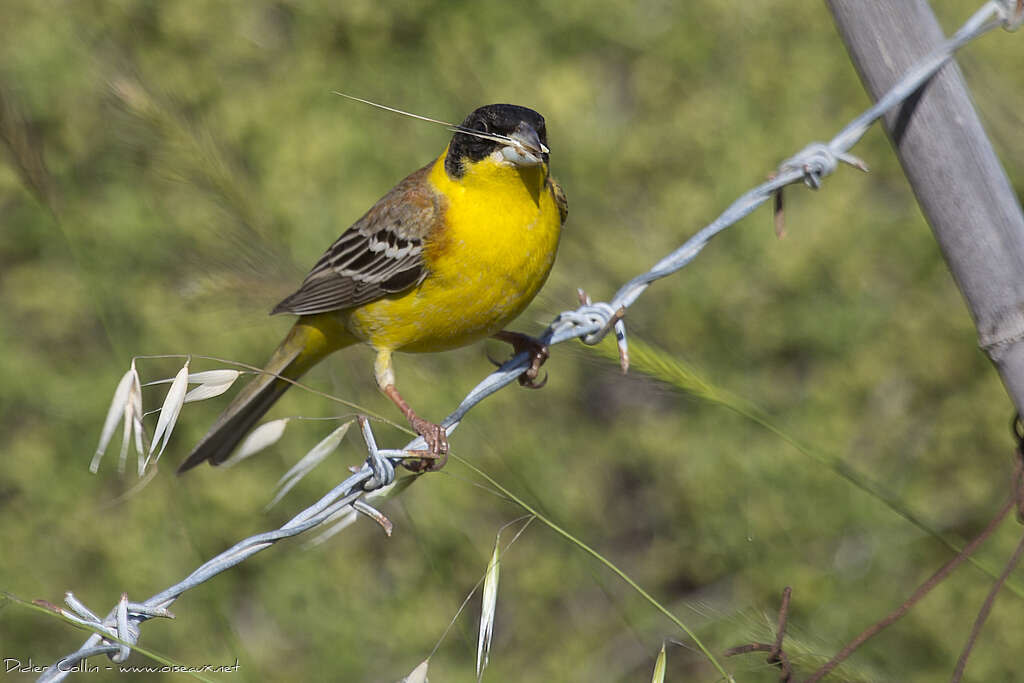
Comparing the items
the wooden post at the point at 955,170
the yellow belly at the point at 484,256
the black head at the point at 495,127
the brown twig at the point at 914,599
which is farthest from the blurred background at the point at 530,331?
the wooden post at the point at 955,170

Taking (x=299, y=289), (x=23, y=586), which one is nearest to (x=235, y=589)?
(x=23, y=586)

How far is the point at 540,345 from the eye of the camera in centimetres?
270

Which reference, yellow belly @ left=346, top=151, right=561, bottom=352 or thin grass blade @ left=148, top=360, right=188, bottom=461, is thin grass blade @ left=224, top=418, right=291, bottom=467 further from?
yellow belly @ left=346, top=151, right=561, bottom=352

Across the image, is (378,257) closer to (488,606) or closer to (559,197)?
(559,197)

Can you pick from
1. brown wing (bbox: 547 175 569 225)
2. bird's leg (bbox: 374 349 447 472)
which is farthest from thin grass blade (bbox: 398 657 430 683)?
brown wing (bbox: 547 175 569 225)

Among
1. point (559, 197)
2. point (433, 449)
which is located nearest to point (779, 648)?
point (433, 449)

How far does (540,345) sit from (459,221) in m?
0.42

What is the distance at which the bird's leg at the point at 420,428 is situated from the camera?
2.39 metres

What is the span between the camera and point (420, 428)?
9.13 ft

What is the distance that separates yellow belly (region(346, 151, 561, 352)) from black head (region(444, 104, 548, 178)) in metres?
0.04

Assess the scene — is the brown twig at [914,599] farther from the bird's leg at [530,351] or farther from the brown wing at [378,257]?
the brown wing at [378,257]

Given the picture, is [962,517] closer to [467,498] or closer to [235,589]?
[467,498]

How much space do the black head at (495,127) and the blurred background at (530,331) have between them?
50 centimetres

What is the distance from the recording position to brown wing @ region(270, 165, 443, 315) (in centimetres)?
286
